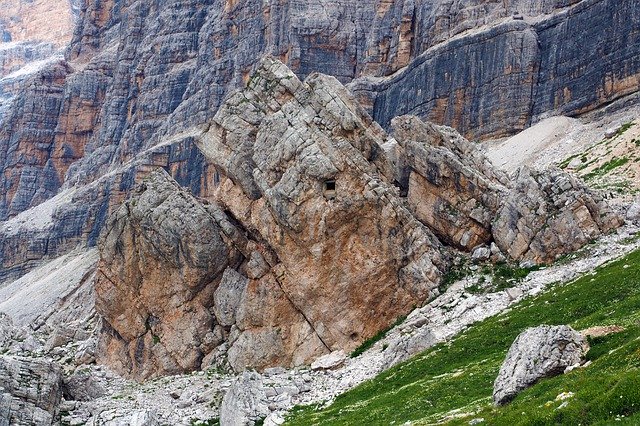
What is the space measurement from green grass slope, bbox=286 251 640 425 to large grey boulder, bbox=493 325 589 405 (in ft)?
2.00

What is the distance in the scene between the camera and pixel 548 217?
55750mm

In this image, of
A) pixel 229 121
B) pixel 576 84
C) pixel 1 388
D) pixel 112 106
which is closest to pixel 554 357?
pixel 1 388

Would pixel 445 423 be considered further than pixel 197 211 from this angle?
No

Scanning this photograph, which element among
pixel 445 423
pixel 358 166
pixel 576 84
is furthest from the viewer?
pixel 576 84

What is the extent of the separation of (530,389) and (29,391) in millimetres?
36485

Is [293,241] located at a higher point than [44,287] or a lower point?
higher

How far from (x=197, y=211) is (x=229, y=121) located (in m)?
7.98

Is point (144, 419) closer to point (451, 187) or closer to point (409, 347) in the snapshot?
point (409, 347)

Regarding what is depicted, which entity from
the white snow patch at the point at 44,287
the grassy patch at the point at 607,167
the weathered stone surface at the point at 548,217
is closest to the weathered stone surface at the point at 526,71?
the grassy patch at the point at 607,167

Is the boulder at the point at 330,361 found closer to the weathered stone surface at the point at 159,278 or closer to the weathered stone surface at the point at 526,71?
the weathered stone surface at the point at 159,278

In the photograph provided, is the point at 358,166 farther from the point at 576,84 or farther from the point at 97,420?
the point at 576,84

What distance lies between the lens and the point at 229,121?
6762 centimetres

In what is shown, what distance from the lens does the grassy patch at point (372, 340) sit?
5494 centimetres

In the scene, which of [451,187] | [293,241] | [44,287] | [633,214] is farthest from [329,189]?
[44,287]
